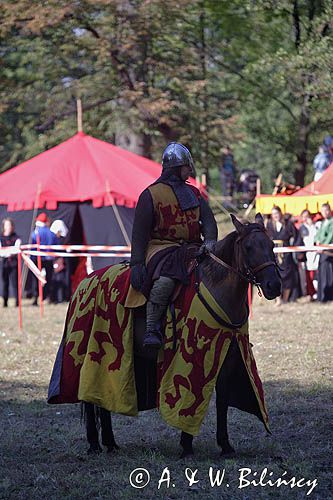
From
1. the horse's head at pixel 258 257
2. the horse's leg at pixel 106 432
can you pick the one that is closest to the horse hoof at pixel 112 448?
the horse's leg at pixel 106 432

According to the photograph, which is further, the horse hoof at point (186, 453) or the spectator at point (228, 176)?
the spectator at point (228, 176)

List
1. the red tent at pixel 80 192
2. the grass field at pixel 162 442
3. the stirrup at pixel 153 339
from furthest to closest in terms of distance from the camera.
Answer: the red tent at pixel 80 192
the stirrup at pixel 153 339
the grass field at pixel 162 442

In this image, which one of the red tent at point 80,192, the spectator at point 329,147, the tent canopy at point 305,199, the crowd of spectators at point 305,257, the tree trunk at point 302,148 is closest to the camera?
the crowd of spectators at point 305,257

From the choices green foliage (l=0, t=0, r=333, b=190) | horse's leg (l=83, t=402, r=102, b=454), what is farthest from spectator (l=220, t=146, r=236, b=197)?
horse's leg (l=83, t=402, r=102, b=454)

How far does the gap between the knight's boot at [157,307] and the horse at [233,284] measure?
0.12 meters

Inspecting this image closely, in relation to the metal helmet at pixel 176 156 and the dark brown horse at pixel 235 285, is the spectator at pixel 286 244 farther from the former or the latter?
the dark brown horse at pixel 235 285

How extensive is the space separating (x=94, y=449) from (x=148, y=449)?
1.25 feet

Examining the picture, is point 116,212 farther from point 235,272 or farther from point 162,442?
point 235,272

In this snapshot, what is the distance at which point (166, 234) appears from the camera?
6.83 m

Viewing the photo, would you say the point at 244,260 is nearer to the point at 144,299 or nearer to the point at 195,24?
the point at 144,299

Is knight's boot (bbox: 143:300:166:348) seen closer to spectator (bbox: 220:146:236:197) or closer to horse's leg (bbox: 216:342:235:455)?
horse's leg (bbox: 216:342:235:455)

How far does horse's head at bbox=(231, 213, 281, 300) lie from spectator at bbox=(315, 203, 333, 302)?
10.9 metres

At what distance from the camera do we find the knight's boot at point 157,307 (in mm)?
6551

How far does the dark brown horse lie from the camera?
20.6ft
